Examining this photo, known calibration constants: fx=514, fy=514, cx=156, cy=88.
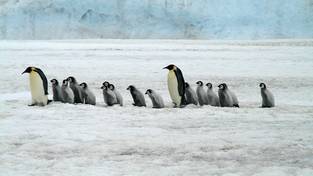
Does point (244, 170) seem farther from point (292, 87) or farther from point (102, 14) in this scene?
point (102, 14)

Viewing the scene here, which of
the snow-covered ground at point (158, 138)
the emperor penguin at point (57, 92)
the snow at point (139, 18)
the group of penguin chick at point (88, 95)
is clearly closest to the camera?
the snow-covered ground at point (158, 138)

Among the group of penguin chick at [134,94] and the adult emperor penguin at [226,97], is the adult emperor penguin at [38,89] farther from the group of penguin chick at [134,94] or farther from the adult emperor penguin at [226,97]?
the adult emperor penguin at [226,97]

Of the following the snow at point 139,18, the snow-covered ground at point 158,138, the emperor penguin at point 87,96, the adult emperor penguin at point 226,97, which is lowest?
the snow-covered ground at point 158,138

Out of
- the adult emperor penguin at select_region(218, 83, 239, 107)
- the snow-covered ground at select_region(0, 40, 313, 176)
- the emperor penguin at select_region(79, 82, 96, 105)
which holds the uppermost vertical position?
the emperor penguin at select_region(79, 82, 96, 105)

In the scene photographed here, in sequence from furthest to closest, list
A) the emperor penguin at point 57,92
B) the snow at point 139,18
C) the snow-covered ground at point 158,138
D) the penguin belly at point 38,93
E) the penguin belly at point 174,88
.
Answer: the snow at point 139,18 → the penguin belly at point 174,88 → the emperor penguin at point 57,92 → the penguin belly at point 38,93 → the snow-covered ground at point 158,138

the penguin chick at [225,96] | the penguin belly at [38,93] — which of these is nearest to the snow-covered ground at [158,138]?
the penguin belly at [38,93]

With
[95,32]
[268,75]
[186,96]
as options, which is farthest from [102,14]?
[186,96]

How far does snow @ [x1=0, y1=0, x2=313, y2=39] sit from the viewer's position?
34969 millimetres

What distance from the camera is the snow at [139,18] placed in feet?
115

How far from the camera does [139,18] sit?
3753cm

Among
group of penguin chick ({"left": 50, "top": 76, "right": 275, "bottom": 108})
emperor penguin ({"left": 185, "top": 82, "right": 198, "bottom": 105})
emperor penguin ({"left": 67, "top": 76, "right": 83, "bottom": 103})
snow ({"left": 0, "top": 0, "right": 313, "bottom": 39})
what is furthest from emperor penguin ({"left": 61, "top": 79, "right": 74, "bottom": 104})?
snow ({"left": 0, "top": 0, "right": 313, "bottom": 39})

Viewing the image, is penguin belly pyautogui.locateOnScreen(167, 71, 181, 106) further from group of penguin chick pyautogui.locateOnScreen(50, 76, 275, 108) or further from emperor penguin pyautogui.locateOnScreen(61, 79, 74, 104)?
emperor penguin pyautogui.locateOnScreen(61, 79, 74, 104)

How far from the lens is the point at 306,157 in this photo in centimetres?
464

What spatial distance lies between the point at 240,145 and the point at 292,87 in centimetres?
620
